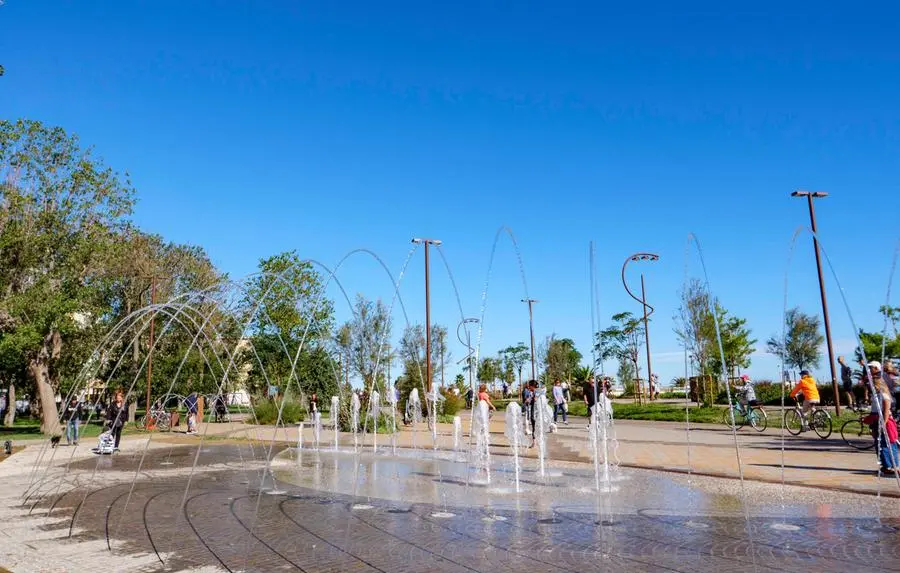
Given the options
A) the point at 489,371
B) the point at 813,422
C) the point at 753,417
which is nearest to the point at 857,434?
the point at 813,422

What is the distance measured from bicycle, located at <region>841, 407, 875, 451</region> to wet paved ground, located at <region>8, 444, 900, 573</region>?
26.3ft

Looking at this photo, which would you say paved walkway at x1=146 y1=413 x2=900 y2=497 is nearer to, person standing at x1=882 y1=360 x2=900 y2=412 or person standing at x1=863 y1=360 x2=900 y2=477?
person standing at x1=863 y1=360 x2=900 y2=477

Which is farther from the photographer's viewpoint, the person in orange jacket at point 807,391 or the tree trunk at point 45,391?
the tree trunk at point 45,391

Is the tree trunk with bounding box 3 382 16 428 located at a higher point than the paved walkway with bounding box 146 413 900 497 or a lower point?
higher

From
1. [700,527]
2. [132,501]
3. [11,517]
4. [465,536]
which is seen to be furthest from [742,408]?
[11,517]

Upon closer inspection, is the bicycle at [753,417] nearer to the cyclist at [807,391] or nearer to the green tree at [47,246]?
the cyclist at [807,391]

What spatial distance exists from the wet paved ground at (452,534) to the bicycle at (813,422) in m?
9.58

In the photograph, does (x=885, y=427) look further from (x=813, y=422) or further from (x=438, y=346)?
(x=438, y=346)

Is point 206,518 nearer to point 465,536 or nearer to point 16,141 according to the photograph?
point 465,536

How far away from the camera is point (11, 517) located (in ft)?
29.3

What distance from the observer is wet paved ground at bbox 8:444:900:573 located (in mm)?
6078

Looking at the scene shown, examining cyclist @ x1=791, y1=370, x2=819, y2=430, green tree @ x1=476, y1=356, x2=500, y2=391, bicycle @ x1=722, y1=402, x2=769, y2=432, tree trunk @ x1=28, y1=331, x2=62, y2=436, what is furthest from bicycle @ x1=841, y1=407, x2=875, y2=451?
green tree @ x1=476, y1=356, x2=500, y2=391

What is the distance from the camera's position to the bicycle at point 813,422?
17.6 meters

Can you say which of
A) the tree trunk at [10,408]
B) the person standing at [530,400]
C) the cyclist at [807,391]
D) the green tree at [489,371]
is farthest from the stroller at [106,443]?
the green tree at [489,371]
